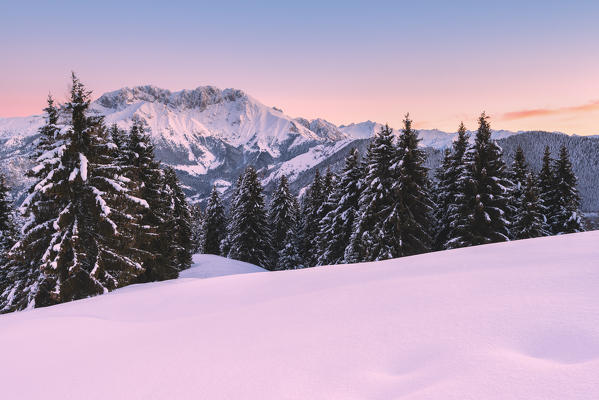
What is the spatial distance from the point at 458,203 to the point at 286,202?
2228 cm

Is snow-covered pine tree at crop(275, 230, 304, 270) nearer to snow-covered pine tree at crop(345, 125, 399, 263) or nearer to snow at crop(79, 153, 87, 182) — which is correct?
snow-covered pine tree at crop(345, 125, 399, 263)

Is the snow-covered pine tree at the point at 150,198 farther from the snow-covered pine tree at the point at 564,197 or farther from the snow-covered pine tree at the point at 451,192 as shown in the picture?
the snow-covered pine tree at the point at 564,197

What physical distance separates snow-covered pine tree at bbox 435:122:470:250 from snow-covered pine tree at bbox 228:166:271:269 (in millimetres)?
18816

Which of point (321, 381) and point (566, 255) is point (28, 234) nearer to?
point (321, 381)

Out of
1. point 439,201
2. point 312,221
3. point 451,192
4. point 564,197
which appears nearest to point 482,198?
point 451,192

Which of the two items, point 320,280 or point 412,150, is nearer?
point 320,280

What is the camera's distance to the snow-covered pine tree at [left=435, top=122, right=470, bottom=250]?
66.3ft

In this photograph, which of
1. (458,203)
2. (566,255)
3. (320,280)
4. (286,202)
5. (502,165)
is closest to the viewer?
(566,255)

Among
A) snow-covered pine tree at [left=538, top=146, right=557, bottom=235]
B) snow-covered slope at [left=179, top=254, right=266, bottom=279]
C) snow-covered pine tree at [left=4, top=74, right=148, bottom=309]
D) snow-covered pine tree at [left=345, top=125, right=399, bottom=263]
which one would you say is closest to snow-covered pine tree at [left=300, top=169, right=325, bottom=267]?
snow-covered slope at [left=179, top=254, right=266, bottom=279]

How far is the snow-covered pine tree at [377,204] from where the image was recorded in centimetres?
1939

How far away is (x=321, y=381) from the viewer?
289 cm

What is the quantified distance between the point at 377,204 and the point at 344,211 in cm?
548

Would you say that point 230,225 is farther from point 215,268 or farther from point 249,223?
point 215,268

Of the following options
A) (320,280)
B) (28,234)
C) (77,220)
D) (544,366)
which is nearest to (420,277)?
(320,280)
